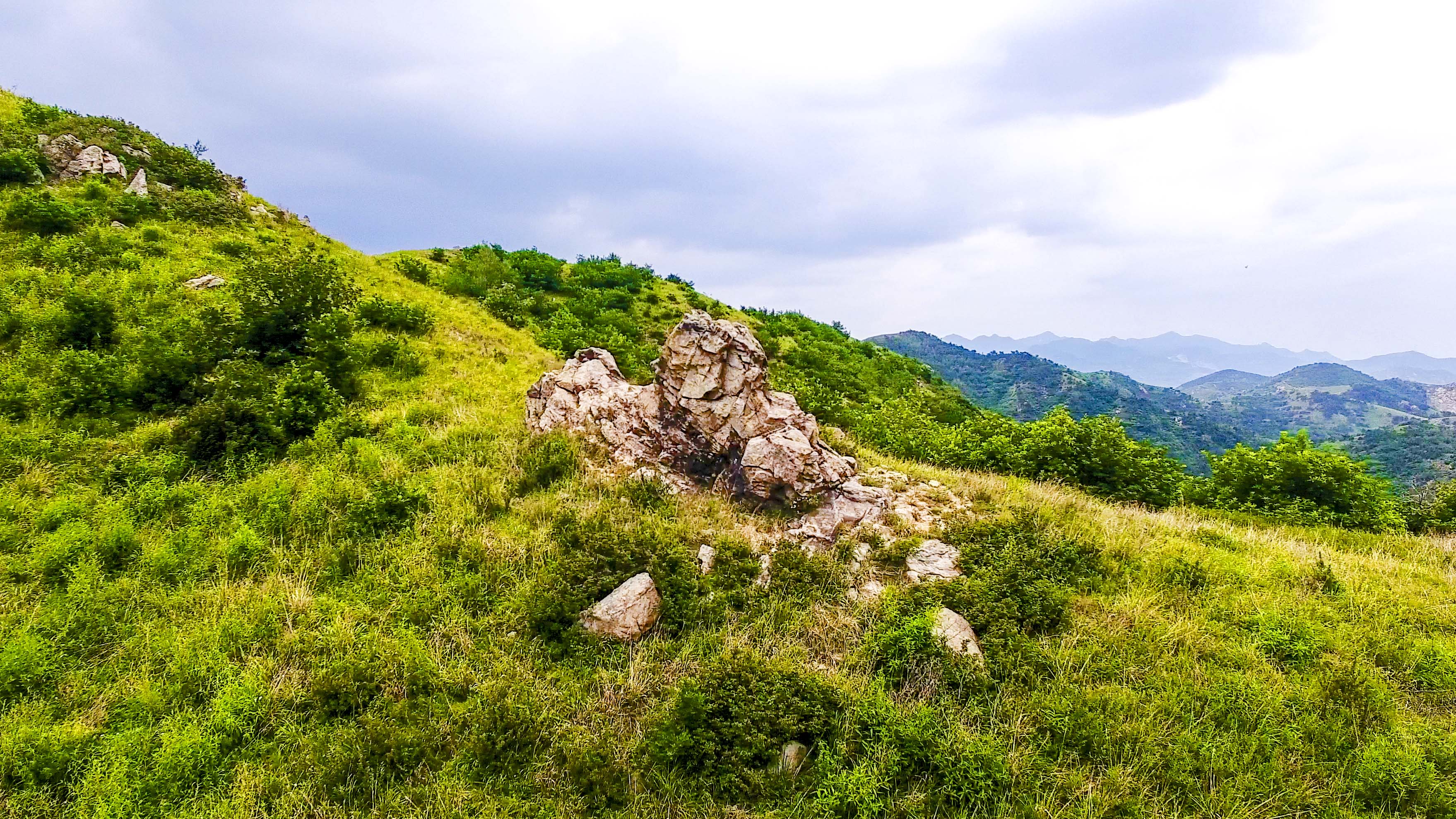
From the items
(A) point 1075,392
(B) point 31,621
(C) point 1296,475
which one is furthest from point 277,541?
(A) point 1075,392

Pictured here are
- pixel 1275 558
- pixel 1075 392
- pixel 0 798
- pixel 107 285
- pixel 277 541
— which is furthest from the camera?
pixel 1075 392

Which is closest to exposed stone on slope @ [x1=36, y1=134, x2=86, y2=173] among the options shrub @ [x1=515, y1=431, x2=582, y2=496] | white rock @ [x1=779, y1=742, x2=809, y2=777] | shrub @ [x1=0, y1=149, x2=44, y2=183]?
shrub @ [x1=0, y1=149, x2=44, y2=183]

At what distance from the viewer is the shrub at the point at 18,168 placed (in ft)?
53.1

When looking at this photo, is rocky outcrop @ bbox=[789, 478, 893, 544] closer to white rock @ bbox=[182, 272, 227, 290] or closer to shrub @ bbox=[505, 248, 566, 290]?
white rock @ bbox=[182, 272, 227, 290]

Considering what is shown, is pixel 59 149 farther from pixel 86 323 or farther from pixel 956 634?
pixel 956 634

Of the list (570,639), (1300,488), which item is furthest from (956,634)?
(1300,488)

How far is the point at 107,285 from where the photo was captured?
1273cm

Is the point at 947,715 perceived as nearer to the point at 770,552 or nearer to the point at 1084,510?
the point at 770,552

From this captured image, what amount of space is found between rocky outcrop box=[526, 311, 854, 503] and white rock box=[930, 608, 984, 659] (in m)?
2.75

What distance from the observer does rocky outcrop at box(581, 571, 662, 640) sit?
5969 millimetres

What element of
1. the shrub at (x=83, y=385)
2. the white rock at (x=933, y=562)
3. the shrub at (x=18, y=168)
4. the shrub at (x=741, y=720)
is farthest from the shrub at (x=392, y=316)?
the white rock at (x=933, y=562)

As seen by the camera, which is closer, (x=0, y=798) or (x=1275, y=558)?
(x=0, y=798)

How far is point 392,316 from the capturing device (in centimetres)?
1532

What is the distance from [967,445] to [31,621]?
15.7m
